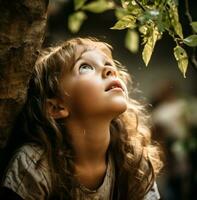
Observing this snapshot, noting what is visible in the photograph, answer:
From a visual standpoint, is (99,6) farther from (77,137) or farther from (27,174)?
(27,174)

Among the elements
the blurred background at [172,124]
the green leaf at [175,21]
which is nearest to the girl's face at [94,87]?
the green leaf at [175,21]

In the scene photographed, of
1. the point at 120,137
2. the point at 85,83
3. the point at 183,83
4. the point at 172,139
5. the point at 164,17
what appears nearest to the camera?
the point at 164,17

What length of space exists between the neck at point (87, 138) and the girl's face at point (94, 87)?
4 centimetres

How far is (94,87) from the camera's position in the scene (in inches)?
113

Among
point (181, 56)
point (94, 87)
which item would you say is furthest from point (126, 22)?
point (94, 87)

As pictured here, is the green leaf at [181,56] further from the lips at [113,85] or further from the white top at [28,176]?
the white top at [28,176]

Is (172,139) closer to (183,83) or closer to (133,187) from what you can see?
(183,83)

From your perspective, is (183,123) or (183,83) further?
(183,83)

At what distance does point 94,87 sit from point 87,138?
21cm

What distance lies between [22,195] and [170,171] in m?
4.22

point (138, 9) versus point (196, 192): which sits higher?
point (138, 9)

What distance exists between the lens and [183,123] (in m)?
6.58

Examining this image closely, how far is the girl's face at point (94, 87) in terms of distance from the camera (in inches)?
112

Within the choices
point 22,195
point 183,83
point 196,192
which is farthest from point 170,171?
point 22,195
